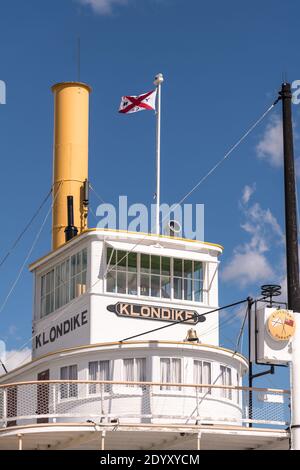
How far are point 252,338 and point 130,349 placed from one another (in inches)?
186

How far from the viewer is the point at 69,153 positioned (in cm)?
5119

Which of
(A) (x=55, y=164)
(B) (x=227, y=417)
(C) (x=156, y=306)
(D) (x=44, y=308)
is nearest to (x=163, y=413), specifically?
(B) (x=227, y=417)

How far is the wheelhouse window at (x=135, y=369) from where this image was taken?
3966 centimetres

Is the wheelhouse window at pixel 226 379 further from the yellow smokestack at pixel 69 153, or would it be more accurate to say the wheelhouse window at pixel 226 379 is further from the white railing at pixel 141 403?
the yellow smokestack at pixel 69 153

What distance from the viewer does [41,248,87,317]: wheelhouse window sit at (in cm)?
4284

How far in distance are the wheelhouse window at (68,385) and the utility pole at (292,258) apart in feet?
25.4

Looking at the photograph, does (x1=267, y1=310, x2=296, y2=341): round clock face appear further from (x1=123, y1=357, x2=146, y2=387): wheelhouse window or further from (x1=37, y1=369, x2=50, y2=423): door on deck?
(x1=37, y1=369, x2=50, y2=423): door on deck

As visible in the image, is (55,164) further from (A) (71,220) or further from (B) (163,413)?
(B) (163,413)

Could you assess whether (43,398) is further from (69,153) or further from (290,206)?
(69,153)

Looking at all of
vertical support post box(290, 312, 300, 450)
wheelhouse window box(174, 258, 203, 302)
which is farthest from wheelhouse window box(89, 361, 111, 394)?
vertical support post box(290, 312, 300, 450)

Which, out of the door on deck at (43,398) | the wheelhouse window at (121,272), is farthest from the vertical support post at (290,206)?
the door on deck at (43,398)

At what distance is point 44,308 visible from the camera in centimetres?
4506

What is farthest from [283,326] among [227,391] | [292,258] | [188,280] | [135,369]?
[188,280]

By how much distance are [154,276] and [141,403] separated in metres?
5.78
